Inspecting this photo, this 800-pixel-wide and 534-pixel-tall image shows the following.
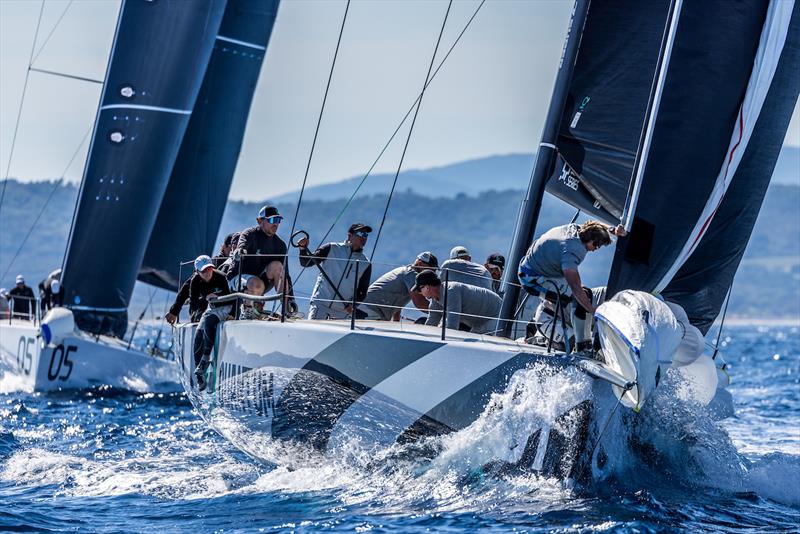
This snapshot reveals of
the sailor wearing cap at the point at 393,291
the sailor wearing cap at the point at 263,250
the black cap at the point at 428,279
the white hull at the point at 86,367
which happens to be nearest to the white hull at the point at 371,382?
the black cap at the point at 428,279

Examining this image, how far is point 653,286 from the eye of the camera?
7117mm

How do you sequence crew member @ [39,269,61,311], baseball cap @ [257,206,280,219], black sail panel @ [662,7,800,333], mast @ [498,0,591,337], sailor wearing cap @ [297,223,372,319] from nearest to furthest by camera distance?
mast @ [498,0,591,337] → black sail panel @ [662,7,800,333] → sailor wearing cap @ [297,223,372,319] → baseball cap @ [257,206,280,219] → crew member @ [39,269,61,311]

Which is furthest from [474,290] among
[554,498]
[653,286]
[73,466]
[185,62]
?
[185,62]

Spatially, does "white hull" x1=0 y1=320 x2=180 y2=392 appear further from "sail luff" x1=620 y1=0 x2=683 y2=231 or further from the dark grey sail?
"sail luff" x1=620 y1=0 x2=683 y2=231

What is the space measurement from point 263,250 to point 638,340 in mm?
3377

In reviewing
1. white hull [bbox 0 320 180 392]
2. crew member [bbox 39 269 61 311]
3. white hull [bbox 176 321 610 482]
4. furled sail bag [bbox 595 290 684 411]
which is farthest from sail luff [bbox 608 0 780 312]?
crew member [bbox 39 269 61 311]

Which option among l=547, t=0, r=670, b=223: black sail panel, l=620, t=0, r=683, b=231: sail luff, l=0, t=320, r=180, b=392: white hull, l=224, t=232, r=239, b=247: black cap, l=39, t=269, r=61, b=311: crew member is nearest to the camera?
l=620, t=0, r=683, b=231: sail luff

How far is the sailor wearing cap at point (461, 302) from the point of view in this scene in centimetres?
734

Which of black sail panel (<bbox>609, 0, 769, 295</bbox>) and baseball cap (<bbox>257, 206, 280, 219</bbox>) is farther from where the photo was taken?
baseball cap (<bbox>257, 206, 280, 219</bbox>)

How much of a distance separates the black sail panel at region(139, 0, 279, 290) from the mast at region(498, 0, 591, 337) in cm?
878

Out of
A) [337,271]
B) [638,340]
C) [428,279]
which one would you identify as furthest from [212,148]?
[638,340]

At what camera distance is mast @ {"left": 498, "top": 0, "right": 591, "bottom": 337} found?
777cm

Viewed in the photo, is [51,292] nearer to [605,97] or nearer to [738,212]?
[605,97]

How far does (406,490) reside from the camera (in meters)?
6.51
